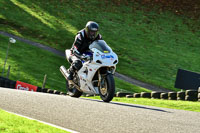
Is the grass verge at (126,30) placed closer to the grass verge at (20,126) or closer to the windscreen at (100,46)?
the windscreen at (100,46)

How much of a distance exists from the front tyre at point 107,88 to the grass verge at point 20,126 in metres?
4.18

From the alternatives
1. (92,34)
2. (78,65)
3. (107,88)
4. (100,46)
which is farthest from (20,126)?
(92,34)

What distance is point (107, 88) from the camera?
1116 cm

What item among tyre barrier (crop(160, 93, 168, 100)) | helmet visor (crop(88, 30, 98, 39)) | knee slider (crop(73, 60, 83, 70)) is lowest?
tyre barrier (crop(160, 93, 168, 100))

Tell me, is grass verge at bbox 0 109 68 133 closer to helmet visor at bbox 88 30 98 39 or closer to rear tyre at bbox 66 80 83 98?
helmet visor at bbox 88 30 98 39

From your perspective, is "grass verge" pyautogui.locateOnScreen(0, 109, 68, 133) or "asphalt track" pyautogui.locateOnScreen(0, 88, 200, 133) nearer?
"grass verge" pyautogui.locateOnScreen(0, 109, 68, 133)

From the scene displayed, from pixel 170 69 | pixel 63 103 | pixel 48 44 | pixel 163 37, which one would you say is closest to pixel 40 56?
pixel 48 44

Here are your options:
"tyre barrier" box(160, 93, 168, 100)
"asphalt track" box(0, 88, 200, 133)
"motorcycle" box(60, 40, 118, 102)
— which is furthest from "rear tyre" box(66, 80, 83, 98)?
"tyre barrier" box(160, 93, 168, 100)

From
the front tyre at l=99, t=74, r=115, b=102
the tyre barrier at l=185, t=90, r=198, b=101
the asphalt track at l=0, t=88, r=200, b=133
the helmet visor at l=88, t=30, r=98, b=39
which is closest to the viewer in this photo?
the asphalt track at l=0, t=88, r=200, b=133

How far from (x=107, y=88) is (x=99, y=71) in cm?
62

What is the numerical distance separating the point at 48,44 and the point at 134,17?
58.1ft

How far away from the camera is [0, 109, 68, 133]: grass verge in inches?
239

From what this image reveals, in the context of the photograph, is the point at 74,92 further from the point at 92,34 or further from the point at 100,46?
the point at 100,46

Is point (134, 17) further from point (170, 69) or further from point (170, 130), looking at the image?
point (170, 130)
